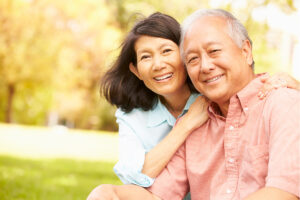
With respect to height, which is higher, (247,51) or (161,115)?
(247,51)

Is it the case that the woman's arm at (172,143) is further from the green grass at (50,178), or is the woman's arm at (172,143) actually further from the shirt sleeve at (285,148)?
the green grass at (50,178)

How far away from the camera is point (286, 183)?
224 cm

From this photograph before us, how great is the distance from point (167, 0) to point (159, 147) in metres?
14.1

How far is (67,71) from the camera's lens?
78.3 feet

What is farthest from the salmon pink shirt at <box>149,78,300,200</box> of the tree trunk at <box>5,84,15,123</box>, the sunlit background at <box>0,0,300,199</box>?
the tree trunk at <box>5,84,15,123</box>

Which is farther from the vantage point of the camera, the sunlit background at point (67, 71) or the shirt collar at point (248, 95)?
the sunlit background at point (67, 71)

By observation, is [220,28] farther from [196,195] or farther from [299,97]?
[196,195]

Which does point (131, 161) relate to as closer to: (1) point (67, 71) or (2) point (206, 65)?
(2) point (206, 65)

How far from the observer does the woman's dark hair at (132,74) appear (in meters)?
3.42

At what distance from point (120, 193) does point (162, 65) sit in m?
1.08

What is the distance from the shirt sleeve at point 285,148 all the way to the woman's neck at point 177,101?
1.26 metres

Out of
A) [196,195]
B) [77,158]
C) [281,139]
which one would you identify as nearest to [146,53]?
[196,195]

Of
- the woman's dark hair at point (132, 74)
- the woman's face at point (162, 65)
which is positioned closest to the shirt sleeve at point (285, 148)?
the woman's face at point (162, 65)

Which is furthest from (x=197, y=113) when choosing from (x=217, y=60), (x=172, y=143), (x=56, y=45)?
(x=56, y=45)
